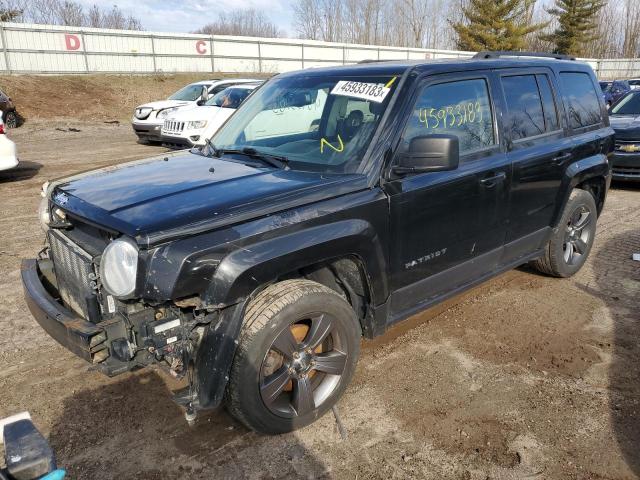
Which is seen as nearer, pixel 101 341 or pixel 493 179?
pixel 101 341

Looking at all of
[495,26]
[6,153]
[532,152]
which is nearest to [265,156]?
[532,152]

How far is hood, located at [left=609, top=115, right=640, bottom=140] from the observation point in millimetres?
8789

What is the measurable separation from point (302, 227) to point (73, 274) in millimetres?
1325

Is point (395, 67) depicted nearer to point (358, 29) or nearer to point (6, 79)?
point (6, 79)

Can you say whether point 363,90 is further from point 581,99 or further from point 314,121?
point 581,99

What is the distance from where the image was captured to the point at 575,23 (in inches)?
1998

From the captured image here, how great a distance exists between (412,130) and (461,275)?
1.17m

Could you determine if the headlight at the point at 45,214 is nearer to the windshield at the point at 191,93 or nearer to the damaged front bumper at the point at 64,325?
the damaged front bumper at the point at 64,325

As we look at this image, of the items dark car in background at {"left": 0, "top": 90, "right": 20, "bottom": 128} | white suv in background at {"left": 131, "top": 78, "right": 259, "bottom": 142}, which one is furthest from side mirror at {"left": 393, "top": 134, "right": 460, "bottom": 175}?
dark car in background at {"left": 0, "top": 90, "right": 20, "bottom": 128}

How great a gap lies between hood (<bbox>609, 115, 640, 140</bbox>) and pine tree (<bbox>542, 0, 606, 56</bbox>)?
160 ft

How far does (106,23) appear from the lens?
1959 inches

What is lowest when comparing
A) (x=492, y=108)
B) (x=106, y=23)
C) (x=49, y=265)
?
(x=49, y=265)

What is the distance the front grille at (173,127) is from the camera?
1170 centimetres

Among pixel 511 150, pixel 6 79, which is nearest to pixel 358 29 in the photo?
pixel 6 79
